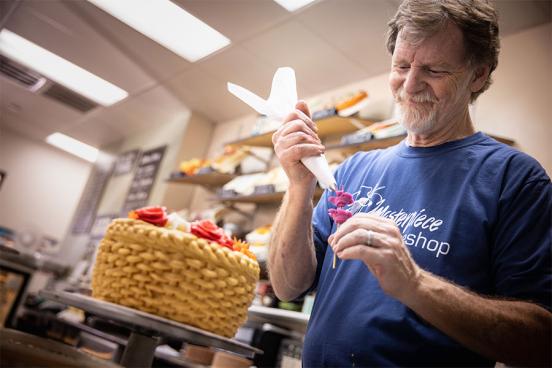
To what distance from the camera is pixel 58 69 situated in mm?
4539

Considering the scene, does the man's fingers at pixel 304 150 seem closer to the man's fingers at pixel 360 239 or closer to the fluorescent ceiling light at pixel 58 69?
the man's fingers at pixel 360 239

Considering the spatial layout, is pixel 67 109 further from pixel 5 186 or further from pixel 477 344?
pixel 477 344

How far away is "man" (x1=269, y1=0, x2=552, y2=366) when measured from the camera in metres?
0.83

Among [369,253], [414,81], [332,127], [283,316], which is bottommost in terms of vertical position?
[283,316]

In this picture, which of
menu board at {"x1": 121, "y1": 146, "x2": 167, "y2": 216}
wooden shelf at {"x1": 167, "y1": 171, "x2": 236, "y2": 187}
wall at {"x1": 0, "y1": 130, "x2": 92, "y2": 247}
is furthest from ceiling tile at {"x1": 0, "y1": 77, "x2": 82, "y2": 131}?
wooden shelf at {"x1": 167, "y1": 171, "x2": 236, "y2": 187}

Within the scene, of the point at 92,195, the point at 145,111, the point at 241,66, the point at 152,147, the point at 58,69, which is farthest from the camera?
the point at 92,195

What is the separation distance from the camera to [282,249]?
45.6 inches

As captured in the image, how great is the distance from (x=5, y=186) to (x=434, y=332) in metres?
8.04

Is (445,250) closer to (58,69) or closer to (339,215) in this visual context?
(339,215)

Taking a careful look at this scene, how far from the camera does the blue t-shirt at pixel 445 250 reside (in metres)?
0.90

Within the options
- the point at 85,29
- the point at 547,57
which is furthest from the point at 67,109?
the point at 547,57

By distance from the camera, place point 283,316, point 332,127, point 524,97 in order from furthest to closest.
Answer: point 332,127 < point 524,97 < point 283,316

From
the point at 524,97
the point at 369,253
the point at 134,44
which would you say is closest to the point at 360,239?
the point at 369,253

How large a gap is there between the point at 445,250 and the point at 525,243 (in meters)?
0.15
